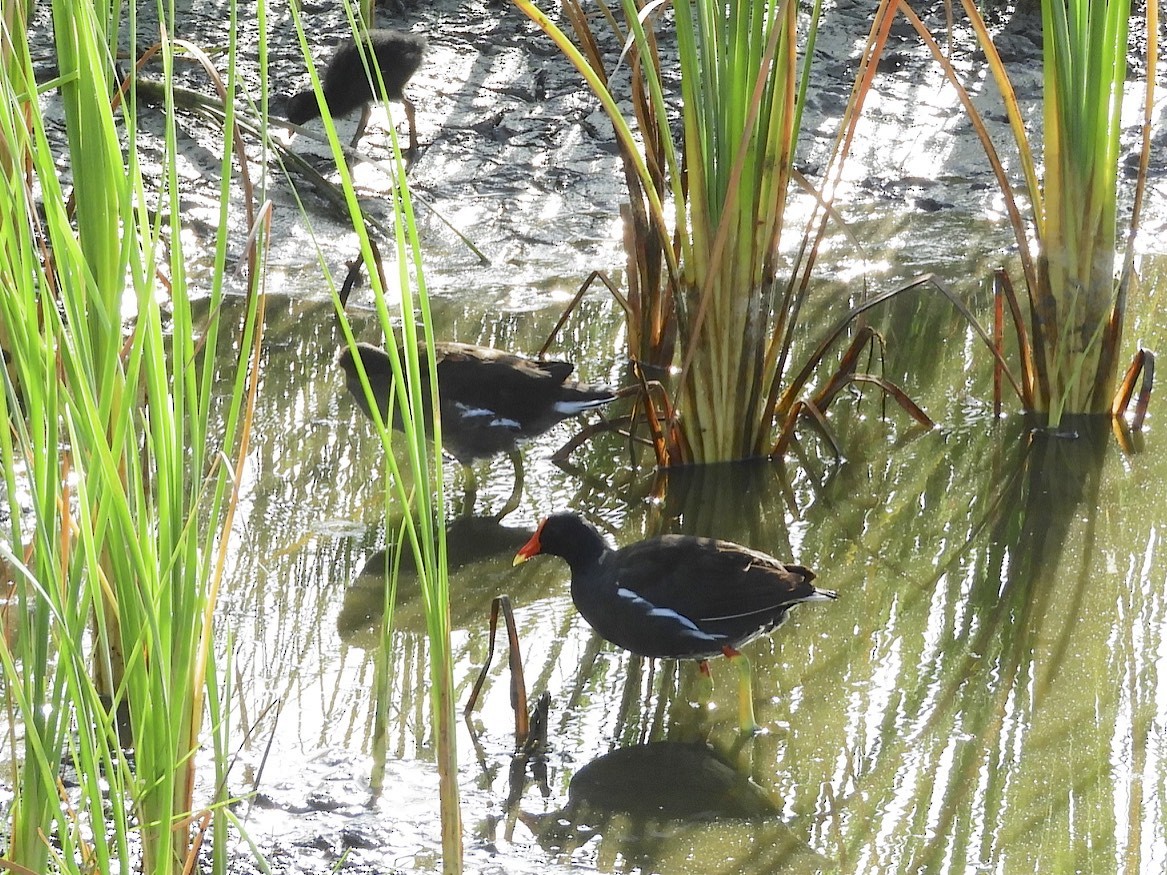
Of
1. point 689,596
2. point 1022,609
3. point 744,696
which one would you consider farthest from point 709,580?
point 1022,609

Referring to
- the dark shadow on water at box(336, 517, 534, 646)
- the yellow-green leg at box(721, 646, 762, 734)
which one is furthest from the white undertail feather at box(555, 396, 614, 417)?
the yellow-green leg at box(721, 646, 762, 734)

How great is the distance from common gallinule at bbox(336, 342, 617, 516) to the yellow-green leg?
60.9 inches

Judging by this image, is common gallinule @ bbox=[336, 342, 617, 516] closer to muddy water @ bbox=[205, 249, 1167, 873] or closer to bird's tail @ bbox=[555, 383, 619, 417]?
bird's tail @ bbox=[555, 383, 619, 417]

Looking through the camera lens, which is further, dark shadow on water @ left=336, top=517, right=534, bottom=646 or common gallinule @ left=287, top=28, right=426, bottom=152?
common gallinule @ left=287, top=28, right=426, bottom=152

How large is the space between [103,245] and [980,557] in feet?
10.1

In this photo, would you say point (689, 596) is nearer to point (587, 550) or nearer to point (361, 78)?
point (587, 550)

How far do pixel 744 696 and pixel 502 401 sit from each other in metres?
1.86

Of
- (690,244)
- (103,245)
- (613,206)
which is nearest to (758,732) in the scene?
(690,244)

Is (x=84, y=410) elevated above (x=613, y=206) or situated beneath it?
elevated above

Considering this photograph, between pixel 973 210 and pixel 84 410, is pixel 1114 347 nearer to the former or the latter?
pixel 973 210

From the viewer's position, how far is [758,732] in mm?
3432

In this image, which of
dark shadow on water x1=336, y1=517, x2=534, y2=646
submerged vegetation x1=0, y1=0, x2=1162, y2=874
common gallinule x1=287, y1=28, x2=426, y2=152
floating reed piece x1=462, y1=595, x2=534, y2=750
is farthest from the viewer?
common gallinule x1=287, y1=28, x2=426, y2=152

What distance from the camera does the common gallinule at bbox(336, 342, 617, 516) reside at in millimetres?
4977

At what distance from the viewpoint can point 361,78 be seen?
7875 mm
